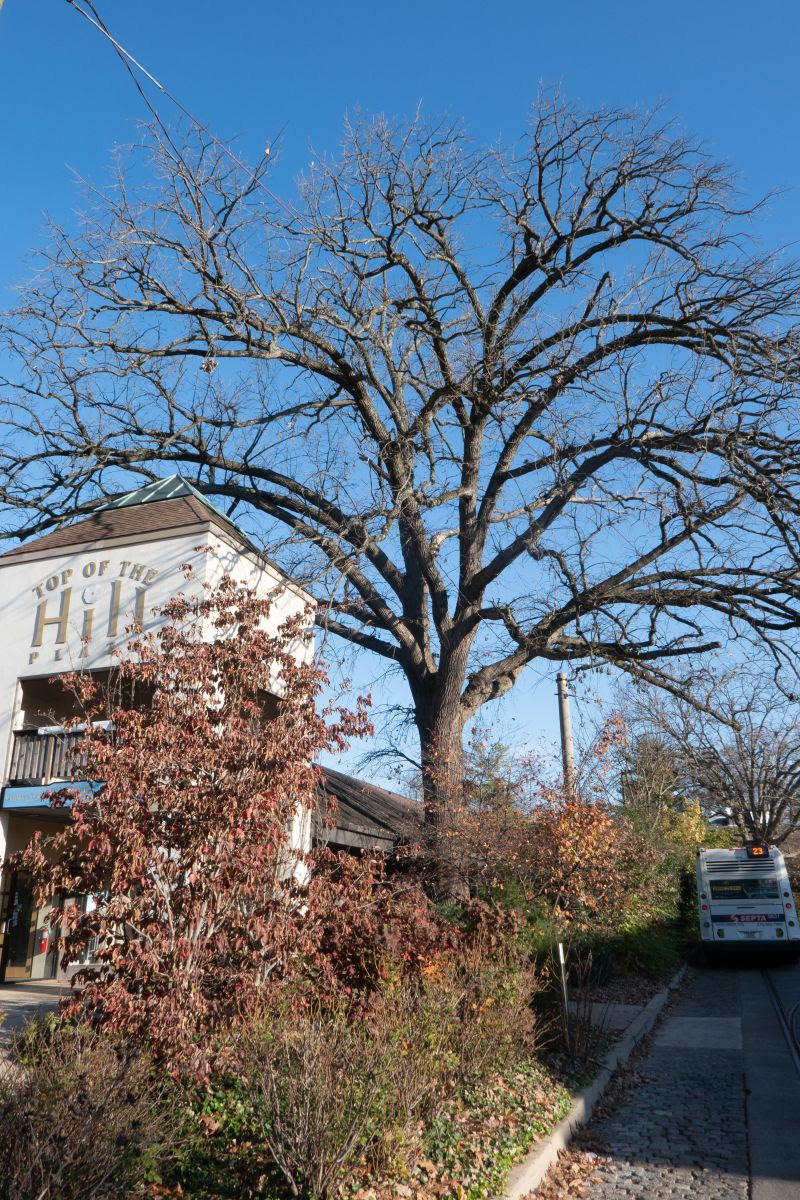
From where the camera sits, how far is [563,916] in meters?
11.7

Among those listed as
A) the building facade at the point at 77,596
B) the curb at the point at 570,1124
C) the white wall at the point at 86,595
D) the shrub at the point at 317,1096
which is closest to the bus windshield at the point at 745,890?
the curb at the point at 570,1124

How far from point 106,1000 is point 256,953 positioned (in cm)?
117

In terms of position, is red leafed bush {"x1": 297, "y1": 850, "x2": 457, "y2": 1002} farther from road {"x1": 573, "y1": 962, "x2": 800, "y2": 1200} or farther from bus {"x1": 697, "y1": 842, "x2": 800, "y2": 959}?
bus {"x1": 697, "y1": 842, "x2": 800, "y2": 959}

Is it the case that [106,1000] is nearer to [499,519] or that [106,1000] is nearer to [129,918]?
[129,918]

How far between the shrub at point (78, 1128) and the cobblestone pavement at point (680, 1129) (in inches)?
130

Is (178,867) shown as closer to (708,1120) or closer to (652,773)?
(708,1120)

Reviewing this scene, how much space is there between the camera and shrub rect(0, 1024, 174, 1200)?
13.4 feet

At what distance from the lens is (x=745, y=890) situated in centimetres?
2244

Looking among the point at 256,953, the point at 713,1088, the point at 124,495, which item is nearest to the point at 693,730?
the point at 124,495

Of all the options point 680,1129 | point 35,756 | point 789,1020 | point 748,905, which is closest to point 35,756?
point 35,756

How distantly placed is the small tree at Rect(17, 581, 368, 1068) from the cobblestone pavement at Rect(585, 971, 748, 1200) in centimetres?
301

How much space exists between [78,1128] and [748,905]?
69.1 ft

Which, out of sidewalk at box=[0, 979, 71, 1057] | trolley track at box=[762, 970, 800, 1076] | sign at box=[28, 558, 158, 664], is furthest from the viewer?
sign at box=[28, 558, 158, 664]

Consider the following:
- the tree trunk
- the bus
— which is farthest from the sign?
the bus
